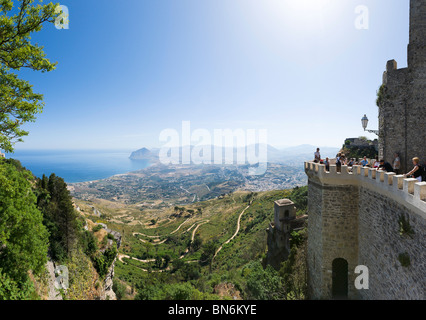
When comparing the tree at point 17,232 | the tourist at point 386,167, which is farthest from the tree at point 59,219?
the tourist at point 386,167

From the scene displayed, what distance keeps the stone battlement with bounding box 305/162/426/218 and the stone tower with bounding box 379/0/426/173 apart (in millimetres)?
2729

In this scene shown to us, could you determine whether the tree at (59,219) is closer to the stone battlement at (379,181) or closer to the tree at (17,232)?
the tree at (17,232)

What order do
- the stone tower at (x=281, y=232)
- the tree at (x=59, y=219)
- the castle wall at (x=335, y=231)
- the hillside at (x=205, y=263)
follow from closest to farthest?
the castle wall at (x=335, y=231)
the tree at (x=59, y=219)
the hillside at (x=205, y=263)
the stone tower at (x=281, y=232)

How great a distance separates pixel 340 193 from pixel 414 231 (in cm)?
387

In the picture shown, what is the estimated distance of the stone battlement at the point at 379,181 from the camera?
6270 mm

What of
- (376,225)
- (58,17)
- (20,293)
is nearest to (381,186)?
(376,225)

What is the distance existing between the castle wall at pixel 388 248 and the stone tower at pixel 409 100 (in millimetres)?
3201

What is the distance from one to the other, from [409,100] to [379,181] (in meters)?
4.93

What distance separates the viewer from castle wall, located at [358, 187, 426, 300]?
6.51 meters

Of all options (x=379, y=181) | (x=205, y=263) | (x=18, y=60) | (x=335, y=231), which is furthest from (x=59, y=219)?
(x=205, y=263)

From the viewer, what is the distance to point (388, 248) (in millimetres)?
8055

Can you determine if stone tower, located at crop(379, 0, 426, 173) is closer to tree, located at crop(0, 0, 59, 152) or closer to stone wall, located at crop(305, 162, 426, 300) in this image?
stone wall, located at crop(305, 162, 426, 300)

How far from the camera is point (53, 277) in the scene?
1327 centimetres

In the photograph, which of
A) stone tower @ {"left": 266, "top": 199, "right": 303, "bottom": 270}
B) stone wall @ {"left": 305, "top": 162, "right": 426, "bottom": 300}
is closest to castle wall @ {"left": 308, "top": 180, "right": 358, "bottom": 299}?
stone wall @ {"left": 305, "top": 162, "right": 426, "bottom": 300}
